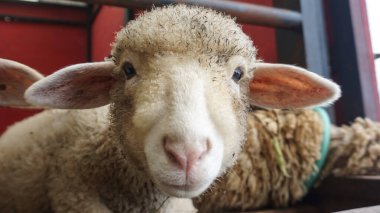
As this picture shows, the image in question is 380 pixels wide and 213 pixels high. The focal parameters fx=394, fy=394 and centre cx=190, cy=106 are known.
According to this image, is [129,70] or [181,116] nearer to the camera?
[181,116]

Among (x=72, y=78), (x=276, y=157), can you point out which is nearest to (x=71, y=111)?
(x=72, y=78)

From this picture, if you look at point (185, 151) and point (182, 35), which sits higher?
point (182, 35)

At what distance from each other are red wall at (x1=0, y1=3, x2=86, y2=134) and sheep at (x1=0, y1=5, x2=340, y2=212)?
2.86 metres

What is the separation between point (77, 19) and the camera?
4.77m

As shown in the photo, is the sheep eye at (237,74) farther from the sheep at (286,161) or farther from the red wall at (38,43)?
the red wall at (38,43)

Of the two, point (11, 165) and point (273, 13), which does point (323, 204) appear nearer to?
point (273, 13)

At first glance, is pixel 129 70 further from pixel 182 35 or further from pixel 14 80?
pixel 14 80

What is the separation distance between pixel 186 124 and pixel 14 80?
81cm

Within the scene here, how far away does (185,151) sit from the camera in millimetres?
707

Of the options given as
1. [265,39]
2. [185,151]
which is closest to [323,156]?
[265,39]

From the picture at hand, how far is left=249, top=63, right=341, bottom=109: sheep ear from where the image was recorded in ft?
3.83

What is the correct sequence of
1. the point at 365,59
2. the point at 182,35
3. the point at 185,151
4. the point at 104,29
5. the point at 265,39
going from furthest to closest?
the point at 104,29 → the point at 265,39 → the point at 365,59 → the point at 182,35 → the point at 185,151

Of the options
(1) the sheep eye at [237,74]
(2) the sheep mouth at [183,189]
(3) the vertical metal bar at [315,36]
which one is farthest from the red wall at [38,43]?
(2) the sheep mouth at [183,189]

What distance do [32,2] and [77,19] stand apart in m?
0.61
